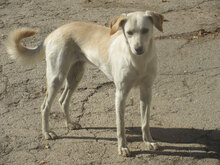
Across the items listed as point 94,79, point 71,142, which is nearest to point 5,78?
point 94,79

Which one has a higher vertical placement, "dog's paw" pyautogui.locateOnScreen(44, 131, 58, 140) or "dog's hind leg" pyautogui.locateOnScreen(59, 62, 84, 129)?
"dog's hind leg" pyautogui.locateOnScreen(59, 62, 84, 129)

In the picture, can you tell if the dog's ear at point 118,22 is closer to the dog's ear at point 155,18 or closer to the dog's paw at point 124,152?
the dog's ear at point 155,18

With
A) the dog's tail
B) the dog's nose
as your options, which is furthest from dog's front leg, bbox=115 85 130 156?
the dog's tail

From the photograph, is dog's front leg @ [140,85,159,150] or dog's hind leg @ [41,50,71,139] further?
dog's hind leg @ [41,50,71,139]

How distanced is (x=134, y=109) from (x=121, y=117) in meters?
0.91

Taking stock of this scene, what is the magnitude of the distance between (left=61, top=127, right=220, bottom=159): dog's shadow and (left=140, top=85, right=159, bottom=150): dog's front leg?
0.33 feet

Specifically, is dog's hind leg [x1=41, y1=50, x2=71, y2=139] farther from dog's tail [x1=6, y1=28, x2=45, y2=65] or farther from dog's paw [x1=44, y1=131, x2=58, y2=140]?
dog's tail [x1=6, y1=28, x2=45, y2=65]

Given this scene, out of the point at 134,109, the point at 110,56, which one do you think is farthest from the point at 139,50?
the point at 134,109

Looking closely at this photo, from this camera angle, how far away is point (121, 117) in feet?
13.1

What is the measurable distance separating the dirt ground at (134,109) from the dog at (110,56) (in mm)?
189

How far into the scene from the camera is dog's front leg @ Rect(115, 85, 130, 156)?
391 centimetres

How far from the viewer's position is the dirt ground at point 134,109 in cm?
410

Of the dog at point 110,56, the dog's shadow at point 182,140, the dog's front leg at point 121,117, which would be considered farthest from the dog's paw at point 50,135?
the dog's front leg at point 121,117

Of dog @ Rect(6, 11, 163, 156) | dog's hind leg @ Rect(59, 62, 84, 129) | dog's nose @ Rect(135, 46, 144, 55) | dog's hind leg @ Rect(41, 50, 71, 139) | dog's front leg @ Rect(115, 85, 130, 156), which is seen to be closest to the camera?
dog's nose @ Rect(135, 46, 144, 55)
